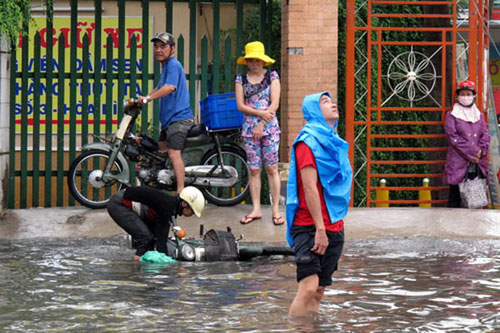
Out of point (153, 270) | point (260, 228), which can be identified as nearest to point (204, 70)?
point (260, 228)

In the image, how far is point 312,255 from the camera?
7.09 metres

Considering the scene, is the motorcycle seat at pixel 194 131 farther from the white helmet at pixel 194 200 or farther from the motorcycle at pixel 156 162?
the white helmet at pixel 194 200

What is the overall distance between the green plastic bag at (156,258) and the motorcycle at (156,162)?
2385 mm

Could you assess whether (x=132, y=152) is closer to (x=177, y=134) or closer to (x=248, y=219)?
(x=177, y=134)

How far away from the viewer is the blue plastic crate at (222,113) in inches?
495

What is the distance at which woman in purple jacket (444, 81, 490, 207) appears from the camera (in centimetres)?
1338

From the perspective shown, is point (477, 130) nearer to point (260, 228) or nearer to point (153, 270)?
point (260, 228)

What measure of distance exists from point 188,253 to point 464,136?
15.5ft

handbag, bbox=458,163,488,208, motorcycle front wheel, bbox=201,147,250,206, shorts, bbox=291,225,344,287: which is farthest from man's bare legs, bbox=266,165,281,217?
shorts, bbox=291,225,344,287

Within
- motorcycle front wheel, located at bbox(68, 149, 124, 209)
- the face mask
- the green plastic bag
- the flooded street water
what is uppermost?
the face mask

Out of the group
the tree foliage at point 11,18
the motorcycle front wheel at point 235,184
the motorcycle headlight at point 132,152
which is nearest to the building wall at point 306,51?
the motorcycle front wheel at point 235,184

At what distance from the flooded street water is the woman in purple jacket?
1969 mm

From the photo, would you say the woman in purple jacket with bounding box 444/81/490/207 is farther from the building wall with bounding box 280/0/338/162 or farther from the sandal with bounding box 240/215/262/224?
the sandal with bounding box 240/215/262/224

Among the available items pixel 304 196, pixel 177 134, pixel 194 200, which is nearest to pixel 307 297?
pixel 304 196
